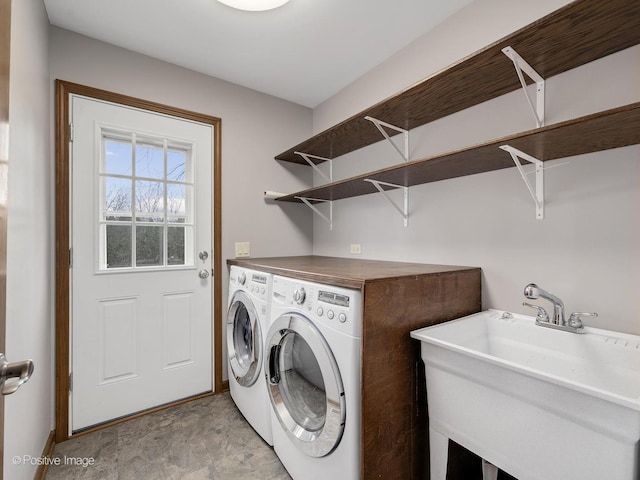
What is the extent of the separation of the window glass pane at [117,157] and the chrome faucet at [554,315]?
2332 mm

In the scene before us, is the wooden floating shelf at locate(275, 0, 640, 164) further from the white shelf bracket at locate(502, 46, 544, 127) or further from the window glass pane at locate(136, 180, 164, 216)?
the window glass pane at locate(136, 180, 164, 216)

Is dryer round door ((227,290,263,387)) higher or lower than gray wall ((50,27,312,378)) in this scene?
lower

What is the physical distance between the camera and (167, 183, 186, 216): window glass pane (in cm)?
212

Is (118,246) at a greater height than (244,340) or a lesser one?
greater

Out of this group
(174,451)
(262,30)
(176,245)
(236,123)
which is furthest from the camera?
(236,123)

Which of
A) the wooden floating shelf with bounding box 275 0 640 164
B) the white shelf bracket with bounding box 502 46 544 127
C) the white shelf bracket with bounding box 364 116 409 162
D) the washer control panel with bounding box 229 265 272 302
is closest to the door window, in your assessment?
the washer control panel with bounding box 229 265 272 302

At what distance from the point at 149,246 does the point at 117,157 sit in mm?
612

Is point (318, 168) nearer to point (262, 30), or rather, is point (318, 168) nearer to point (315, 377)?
point (262, 30)

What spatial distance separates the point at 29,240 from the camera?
132 centimetres

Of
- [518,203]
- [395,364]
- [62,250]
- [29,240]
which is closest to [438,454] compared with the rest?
[395,364]

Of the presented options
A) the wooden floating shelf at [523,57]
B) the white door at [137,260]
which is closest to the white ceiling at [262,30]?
the white door at [137,260]

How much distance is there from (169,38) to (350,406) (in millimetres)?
2285

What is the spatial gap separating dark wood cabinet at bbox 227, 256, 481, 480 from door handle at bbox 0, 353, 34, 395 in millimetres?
895

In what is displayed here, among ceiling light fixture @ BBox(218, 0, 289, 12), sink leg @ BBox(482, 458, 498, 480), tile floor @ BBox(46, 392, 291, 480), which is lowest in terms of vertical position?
tile floor @ BBox(46, 392, 291, 480)
